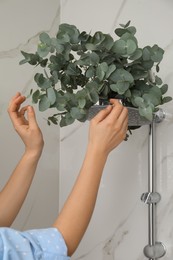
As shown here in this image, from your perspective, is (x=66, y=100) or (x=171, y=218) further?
(x=171, y=218)

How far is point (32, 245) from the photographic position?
31.1 inches

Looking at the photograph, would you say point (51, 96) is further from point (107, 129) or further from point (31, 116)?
point (107, 129)

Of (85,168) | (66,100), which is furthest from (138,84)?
(85,168)

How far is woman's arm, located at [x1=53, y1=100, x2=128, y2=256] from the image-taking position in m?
0.85

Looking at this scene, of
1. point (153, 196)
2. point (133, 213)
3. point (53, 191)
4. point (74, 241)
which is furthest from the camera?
point (53, 191)

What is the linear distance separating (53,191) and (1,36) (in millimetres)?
612

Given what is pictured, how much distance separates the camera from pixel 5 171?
4.73 ft

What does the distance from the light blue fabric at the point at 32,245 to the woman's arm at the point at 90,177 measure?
27mm

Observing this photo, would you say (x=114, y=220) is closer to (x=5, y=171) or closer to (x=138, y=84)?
(x=5, y=171)

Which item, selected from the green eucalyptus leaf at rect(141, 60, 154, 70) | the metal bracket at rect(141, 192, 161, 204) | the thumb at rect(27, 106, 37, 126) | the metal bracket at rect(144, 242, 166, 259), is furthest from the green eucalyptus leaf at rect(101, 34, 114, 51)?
the metal bracket at rect(144, 242, 166, 259)

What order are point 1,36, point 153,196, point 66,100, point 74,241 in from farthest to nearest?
1. point 1,36
2. point 153,196
3. point 66,100
4. point 74,241

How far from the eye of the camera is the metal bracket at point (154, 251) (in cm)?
122

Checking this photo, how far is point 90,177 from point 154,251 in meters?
0.48

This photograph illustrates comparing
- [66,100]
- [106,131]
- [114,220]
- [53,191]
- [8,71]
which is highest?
[8,71]
